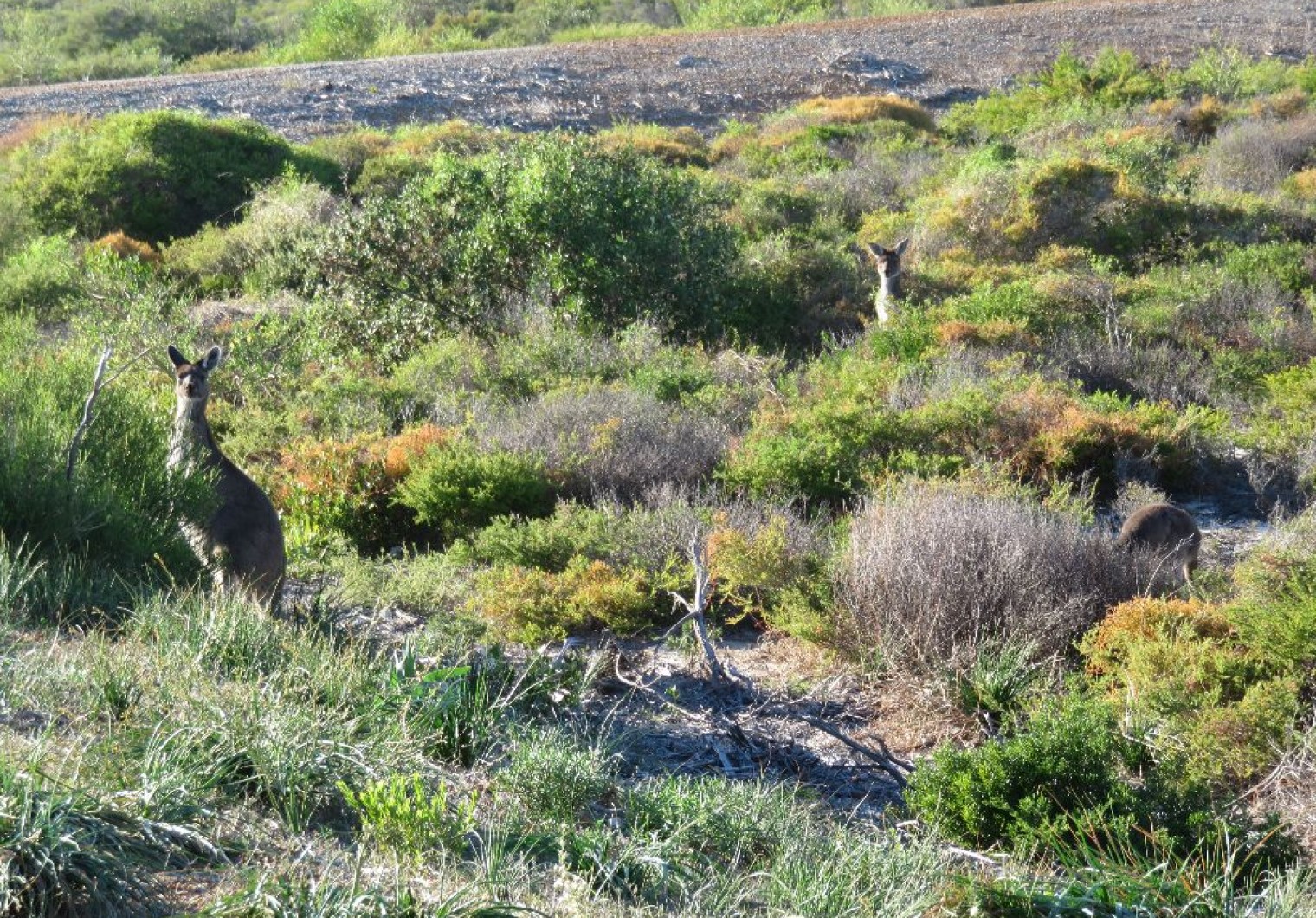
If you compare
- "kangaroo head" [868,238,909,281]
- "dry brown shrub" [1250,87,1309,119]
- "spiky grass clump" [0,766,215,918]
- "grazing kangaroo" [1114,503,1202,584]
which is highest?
"dry brown shrub" [1250,87,1309,119]

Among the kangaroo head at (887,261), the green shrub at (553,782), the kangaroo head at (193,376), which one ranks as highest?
the kangaroo head at (193,376)

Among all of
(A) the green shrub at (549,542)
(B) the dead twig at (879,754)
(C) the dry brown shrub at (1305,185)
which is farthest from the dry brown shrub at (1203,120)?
(B) the dead twig at (879,754)

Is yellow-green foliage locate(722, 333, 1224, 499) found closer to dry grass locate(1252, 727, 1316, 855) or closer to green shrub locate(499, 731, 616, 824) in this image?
dry grass locate(1252, 727, 1316, 855)

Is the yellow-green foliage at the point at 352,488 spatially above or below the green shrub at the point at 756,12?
below

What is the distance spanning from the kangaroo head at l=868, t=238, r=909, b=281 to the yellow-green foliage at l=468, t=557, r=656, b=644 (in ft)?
25.1

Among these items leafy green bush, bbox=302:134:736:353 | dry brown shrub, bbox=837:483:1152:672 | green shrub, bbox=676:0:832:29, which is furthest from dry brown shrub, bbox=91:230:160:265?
green shrub, bbox=676:0:832:29

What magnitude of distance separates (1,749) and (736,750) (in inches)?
134

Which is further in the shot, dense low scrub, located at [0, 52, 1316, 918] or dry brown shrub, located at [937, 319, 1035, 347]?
dry brown shrub, located at [937, 319, 1035, 347]

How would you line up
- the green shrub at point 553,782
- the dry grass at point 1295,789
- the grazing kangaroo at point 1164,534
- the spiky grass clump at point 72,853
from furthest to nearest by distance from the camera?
the grazing kangaroo at point 1164,534 → the dry grass at point 1295,789 → the green shrub at point 553,782 → the spiky grass clump at point 72,853

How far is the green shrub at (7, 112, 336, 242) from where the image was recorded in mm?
19516

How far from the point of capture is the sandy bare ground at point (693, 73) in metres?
26.9

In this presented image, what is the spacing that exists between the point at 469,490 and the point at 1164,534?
4697mm

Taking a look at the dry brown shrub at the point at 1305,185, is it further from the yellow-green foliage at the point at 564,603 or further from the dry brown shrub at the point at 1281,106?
the yellow-green foliage at the point at 564,603

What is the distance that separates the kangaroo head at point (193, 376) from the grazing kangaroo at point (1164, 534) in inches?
232
